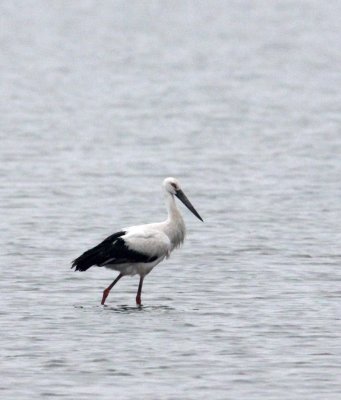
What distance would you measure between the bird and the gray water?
18.4 inches

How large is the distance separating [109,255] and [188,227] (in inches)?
308

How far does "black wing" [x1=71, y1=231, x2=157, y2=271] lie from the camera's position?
2086cm

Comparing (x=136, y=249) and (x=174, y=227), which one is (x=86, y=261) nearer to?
(x=136, y=249)

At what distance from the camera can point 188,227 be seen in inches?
1126

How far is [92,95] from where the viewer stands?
197 feet

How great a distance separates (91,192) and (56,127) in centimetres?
1431

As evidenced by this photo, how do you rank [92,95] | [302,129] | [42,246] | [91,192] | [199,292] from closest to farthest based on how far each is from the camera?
[199,292]
[42,246]
[91,192]
[302,129]
[92,95]

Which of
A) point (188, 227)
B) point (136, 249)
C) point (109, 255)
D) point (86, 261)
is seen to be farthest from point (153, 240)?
point (188, 227)

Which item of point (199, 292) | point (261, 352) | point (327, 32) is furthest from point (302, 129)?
point (327, 32)

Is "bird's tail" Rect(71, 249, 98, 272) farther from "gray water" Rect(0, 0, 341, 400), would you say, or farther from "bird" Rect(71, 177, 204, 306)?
"gray water" Rect(0, 0, 341, 400)

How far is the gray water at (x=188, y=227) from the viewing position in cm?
1716

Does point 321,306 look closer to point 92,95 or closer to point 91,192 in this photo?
point 91,192

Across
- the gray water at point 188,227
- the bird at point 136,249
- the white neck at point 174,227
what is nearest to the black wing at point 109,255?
the bird at point 136,249

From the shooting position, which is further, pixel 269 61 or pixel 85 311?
pixel 269 61
